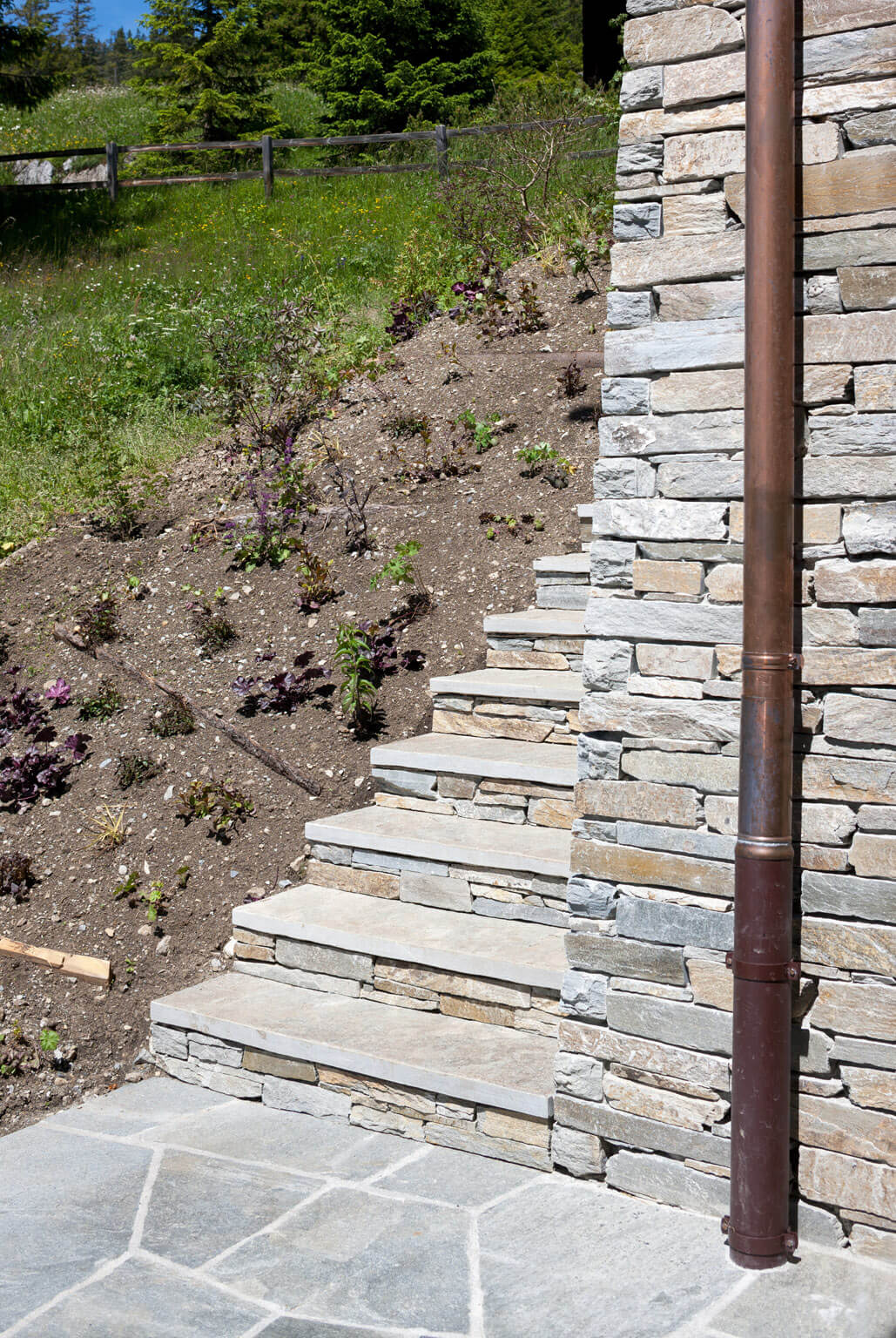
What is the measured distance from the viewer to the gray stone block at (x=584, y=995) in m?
2.77

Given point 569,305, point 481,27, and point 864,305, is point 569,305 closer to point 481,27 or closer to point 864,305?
point 864,305

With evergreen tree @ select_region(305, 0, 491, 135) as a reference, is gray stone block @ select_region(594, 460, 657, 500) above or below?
below

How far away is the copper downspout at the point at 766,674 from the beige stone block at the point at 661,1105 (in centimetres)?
17

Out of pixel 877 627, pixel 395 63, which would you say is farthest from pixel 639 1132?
pixel 395 63

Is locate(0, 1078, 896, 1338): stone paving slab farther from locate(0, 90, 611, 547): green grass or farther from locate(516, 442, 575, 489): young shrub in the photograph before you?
locate(0, 90, 611, 547): green grass

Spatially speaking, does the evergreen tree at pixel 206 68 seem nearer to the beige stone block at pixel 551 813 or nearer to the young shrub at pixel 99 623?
the young shrub at pixel 99 623

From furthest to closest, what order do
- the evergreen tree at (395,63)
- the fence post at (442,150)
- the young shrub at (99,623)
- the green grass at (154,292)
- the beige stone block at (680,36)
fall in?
the evergreen tree at (395,63) → the fence post at (442,150) → the green grass at (154,292) → the young shrub at (99,623) → the beige stone block at (680,36)

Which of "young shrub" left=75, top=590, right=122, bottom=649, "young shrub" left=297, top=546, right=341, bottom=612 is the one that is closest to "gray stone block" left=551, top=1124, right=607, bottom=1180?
"young shrub" left=297, top=546, right=341, bottom=612

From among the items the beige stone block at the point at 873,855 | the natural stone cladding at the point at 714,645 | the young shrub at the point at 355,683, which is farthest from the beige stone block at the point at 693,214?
the young shrub at the point at 355,683

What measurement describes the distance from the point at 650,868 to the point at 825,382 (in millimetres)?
1222

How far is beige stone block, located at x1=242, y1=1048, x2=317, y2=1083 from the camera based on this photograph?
3.25 meters

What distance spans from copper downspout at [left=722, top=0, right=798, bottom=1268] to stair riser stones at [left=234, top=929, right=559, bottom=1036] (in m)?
0.81

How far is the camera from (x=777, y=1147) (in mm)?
2416

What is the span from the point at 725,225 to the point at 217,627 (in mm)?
3336
